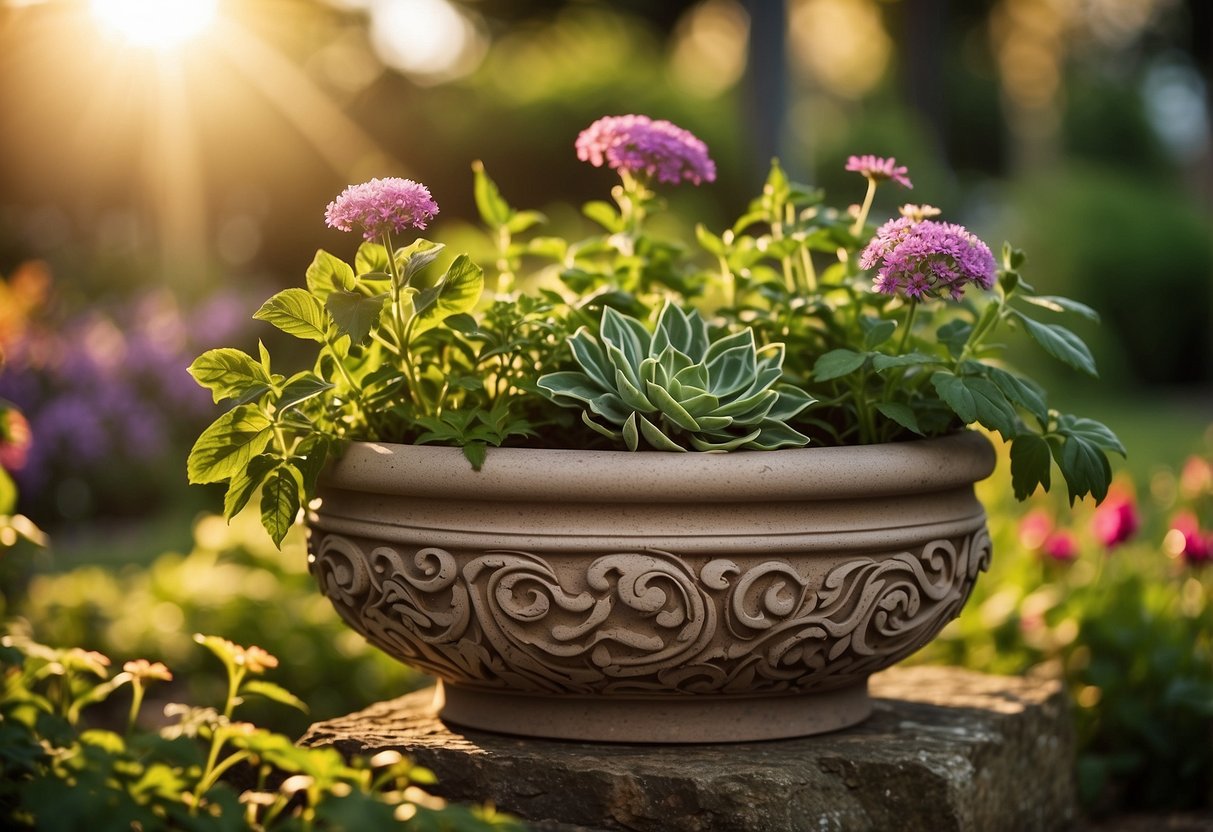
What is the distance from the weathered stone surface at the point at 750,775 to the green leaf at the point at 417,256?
73 centimetres

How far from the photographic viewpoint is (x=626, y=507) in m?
1.85

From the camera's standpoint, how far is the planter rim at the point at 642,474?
1.82 metres

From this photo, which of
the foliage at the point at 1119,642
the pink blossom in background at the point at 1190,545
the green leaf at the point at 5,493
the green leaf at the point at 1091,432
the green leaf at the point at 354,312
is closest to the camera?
the green leaf at the point at 354,312

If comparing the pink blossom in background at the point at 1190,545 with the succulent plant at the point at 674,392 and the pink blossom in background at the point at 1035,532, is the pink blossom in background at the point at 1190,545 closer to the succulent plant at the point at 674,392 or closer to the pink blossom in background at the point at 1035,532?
the pink blossom in background at the point at 1035,532

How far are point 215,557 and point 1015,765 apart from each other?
8.12 feet

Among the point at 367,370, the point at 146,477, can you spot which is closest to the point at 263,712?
the point at 367,370

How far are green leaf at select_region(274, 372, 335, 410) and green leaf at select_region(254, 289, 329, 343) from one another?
0.06 metres

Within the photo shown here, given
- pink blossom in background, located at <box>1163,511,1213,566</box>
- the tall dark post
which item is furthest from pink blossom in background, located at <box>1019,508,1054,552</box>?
the tall dark post

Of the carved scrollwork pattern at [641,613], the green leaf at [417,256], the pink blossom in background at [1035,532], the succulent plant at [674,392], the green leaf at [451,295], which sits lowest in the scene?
the carved scrollwork pattern at [641,613]

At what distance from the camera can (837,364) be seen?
194cm

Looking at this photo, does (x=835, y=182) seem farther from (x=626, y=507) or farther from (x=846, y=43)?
(x=846, y=43)

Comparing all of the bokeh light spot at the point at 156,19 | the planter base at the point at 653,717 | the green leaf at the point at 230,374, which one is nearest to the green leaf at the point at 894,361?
the planter base at the point at 653,717

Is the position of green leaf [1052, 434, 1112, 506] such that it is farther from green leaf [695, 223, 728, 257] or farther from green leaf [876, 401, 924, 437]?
green leaf [695, 223, 728, 257]

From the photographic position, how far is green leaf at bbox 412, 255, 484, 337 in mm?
1886
